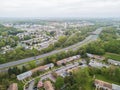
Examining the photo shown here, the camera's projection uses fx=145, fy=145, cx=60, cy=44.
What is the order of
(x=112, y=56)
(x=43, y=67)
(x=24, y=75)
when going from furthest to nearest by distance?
(x=112, y=56) < (x=43, y=67) < (x=24, y=75)

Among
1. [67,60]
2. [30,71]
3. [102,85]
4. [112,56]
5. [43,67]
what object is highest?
[102,85]

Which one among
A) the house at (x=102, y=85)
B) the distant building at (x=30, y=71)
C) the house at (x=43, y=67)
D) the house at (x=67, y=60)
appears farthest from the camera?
the house at (x=67, y=60)

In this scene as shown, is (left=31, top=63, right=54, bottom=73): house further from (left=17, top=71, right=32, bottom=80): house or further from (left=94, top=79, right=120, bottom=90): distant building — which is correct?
(left=94, top=79, right=120, bottom=90): distant building

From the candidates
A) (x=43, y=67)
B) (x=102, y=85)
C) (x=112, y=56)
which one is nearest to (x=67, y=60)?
(x=43, y=67)

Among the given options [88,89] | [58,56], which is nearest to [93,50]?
[58,56]

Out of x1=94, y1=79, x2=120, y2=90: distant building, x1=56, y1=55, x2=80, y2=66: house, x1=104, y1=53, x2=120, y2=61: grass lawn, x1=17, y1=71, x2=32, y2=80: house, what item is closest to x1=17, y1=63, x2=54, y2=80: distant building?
x1=17, y1=71, x2=32, y2=80: house

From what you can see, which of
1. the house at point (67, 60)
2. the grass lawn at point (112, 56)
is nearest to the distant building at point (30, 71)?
the house at point (67, 60)

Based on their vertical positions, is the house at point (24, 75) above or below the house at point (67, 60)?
above

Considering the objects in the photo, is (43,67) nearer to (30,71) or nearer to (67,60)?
(30,71)

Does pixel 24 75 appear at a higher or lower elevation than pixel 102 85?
lower

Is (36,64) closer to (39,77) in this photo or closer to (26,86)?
(39,77)

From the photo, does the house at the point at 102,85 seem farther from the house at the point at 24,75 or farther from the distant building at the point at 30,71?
the house at the point at 24,75

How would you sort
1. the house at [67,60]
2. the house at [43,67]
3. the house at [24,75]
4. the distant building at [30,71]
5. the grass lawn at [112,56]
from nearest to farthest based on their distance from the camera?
the house at [24,75], the distant building at [30,71], the house at [43,67], the house at [67,60], the grass lawn at [112,56]
